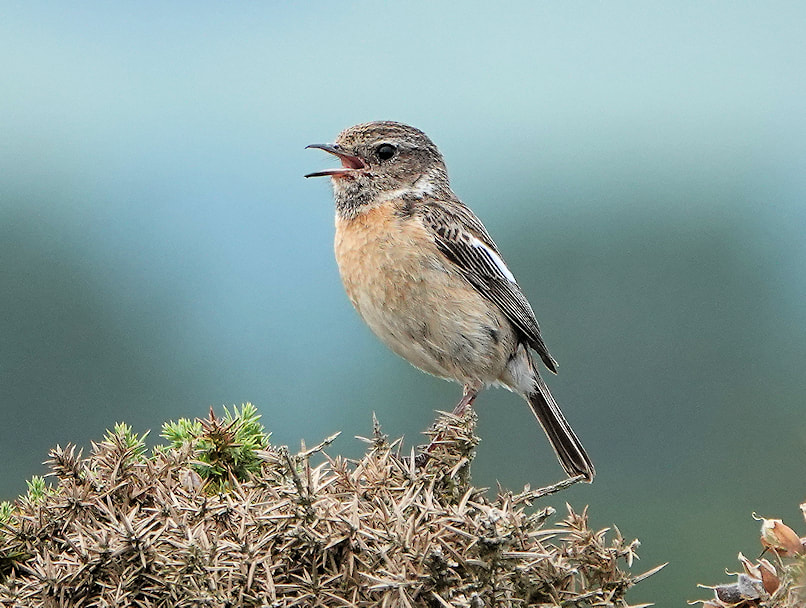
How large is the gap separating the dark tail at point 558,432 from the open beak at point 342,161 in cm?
143

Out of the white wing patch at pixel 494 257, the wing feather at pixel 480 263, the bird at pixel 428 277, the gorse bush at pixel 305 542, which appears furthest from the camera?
the white wing patch at pixel 494 257

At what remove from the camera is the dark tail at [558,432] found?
4.99 m

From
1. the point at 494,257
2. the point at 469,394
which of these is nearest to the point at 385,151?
the point at 494,257

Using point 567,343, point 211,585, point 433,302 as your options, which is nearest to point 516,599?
point 211,585

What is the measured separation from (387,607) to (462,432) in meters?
0.68

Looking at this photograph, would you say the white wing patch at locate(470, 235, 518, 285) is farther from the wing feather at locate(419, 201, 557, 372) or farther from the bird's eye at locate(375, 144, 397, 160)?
the bird's eye at locate(375, 144, 397, 160)

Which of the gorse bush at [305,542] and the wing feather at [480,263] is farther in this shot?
the wing feather at [480,263]

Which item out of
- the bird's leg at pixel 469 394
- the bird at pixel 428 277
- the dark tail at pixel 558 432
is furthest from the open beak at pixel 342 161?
the dark tail at pixel 558 432

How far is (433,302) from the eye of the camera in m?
4.66

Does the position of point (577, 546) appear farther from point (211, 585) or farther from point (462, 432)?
point (211, 585)

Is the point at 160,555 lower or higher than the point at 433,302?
lower

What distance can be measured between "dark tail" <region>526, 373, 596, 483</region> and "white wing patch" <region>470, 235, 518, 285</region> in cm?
53

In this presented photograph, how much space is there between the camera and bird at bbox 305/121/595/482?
15.3 ft

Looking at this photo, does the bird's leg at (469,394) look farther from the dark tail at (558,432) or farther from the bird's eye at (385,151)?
the bird's eye at (385,151)
